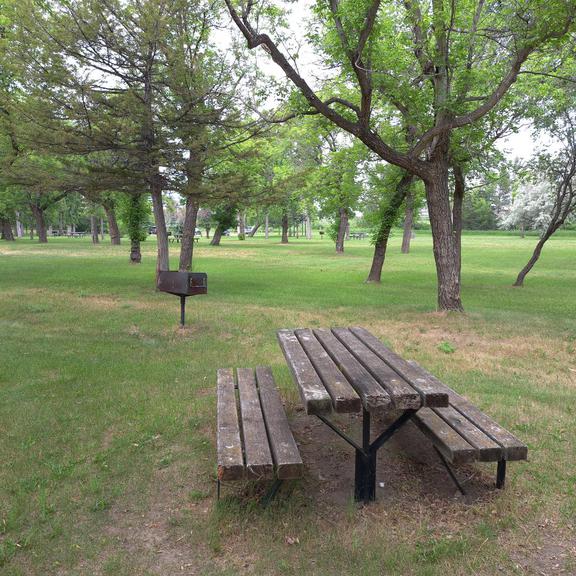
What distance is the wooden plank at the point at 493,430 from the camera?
310 centimetres

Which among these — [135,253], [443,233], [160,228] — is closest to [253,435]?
[443,233]

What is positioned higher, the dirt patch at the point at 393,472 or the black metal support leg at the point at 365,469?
the black metal support leg at the point at 365,469

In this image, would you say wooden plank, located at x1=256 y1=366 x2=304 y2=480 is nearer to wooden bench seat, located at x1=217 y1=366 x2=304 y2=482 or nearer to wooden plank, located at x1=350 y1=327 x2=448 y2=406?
wooden bench seat, located at x1=217 y1=366 x2=304 y2=482

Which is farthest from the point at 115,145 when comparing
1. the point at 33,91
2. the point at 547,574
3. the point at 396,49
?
the point at 547,574

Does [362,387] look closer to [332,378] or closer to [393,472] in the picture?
[332,378]

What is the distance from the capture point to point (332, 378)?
10.8 feet

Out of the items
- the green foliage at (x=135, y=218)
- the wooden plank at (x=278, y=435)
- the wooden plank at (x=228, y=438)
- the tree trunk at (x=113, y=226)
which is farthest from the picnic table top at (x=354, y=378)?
the tree trunk at (x=113, y=226)

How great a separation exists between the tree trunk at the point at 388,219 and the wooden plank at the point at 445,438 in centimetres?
1262

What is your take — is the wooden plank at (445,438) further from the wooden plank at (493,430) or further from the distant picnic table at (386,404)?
the wooden plank at (493,430)

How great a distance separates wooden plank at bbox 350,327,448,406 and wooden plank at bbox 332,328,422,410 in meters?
0.03

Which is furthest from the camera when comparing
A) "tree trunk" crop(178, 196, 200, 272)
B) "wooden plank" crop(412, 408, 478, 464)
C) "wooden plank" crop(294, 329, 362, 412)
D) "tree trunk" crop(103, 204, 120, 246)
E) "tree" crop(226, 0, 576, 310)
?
"tree trunk" crop(103, 204, 120, 246)

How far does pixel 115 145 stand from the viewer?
1121 centimetres

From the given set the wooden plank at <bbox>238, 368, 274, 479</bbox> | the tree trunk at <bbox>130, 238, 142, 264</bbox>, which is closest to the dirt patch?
the wooden plank at <bbox>238, 368, 274, 479</bbox>

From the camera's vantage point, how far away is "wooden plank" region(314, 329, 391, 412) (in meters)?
2.89
